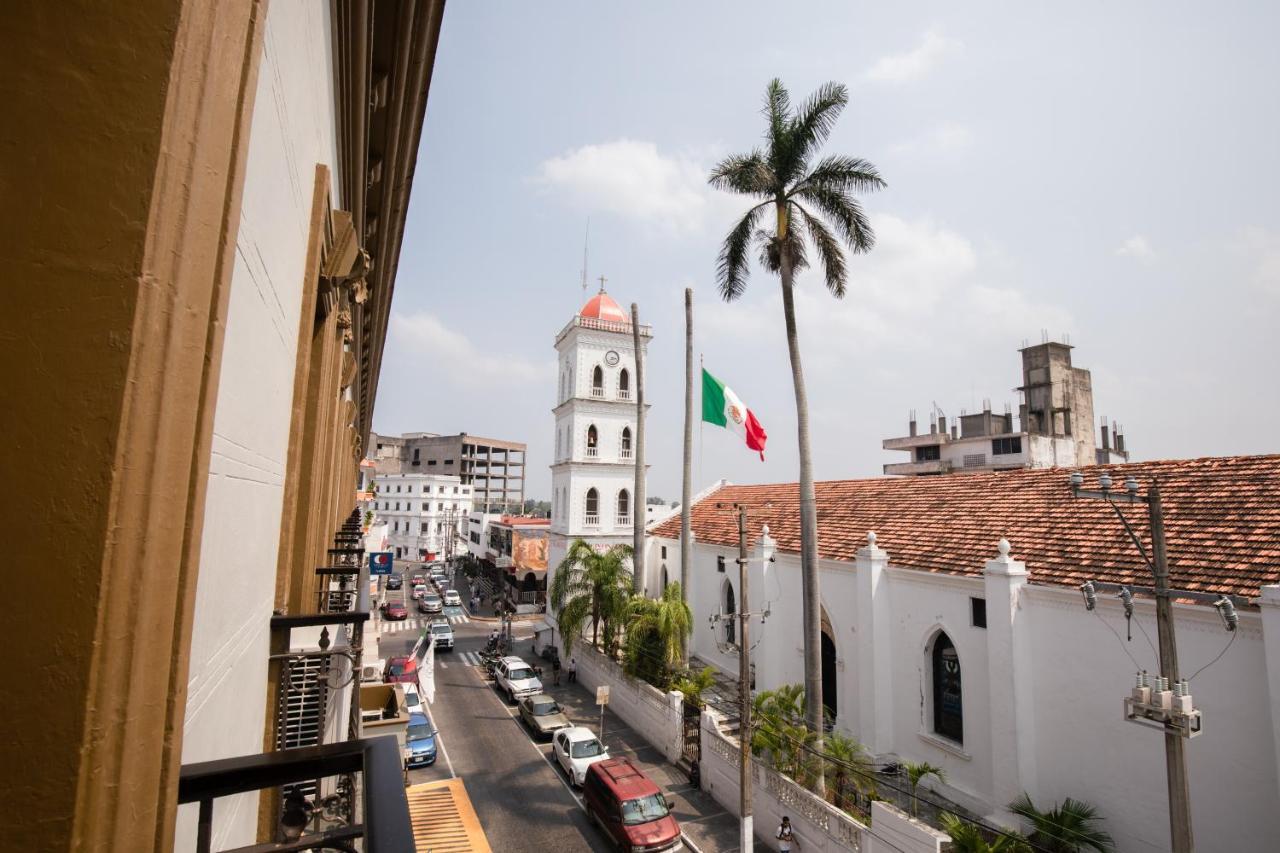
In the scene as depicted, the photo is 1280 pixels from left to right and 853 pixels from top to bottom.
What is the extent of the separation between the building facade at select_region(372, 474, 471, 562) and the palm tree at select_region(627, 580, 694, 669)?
50691mm

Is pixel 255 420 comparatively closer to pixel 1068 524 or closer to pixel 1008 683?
pixel 1008 683

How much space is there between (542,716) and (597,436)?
1405 cm

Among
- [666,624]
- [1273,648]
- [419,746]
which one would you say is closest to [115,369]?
[1273,648]

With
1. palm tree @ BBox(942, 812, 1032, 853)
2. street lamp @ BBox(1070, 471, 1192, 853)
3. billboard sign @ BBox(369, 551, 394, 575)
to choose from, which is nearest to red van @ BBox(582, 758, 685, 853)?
palm tree @ BBox(942, 812, 1032, 853)

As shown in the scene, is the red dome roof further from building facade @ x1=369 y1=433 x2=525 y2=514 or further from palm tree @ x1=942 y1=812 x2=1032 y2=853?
building facade @ x1=369 y1=433 x2=525 y2=514

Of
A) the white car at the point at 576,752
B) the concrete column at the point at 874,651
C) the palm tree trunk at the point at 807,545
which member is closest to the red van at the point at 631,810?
the white car at the point at 576,752

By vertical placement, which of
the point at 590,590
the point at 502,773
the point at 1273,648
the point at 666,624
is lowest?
the point at 502,773

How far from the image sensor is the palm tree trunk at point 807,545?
13.3 metres

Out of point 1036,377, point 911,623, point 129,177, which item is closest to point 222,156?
point 129,177

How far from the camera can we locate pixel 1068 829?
10.5m

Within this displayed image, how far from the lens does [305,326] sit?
127 inches

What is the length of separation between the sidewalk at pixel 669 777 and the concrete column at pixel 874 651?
14.2 feet

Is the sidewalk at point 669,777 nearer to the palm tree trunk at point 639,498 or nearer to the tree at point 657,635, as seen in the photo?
the tree at point 657,635

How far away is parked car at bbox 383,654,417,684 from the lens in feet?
71.9
